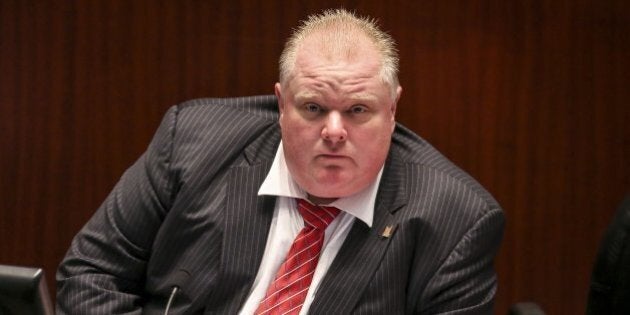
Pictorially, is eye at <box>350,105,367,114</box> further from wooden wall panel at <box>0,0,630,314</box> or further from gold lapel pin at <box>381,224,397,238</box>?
wooden wall panel at <box>0,0,630,314</box>

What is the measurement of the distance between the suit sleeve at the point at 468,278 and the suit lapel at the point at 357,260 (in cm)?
16

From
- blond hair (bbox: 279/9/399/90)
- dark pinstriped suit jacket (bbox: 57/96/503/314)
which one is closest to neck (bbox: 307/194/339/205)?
dark pinstriped suit jacket (bbox: 57/96/503/314)

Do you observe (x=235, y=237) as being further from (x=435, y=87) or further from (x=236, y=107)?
(x=435, y=87)

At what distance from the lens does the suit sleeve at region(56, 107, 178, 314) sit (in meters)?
2.37

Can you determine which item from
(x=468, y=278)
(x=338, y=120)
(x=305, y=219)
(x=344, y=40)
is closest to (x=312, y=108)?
(x=338, y=120)

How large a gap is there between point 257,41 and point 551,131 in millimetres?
1055

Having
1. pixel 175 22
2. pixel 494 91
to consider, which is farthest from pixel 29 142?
pixel 494 91

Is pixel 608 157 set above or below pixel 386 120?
below

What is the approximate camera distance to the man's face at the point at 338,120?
89.6 inches

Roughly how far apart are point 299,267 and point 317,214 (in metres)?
0.15

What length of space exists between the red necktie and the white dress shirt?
16 millimetres

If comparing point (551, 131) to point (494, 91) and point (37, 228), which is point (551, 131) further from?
point (37, 228)

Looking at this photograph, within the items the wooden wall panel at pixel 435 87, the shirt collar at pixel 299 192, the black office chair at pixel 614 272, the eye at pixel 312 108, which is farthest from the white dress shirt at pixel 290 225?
the wooden wall panel at pixel 435 87

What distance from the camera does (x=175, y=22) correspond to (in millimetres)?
3113
